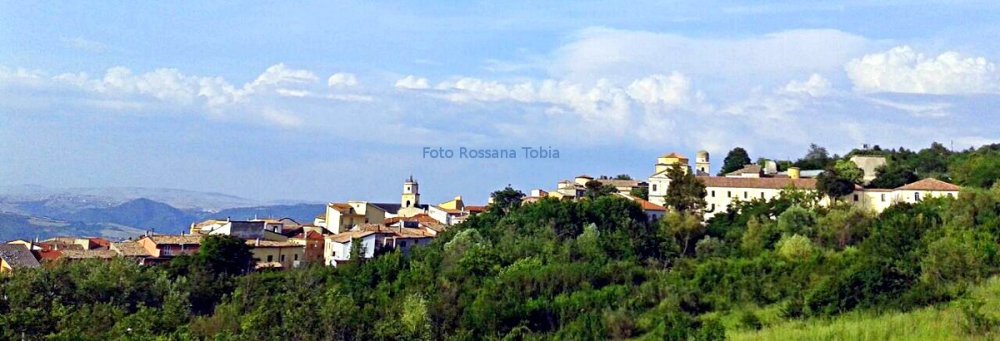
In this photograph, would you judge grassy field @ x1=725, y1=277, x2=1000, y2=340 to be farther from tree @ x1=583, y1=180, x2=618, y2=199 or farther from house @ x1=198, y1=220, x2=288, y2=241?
house @ x1=198, y1=220, x2=288, y2=241

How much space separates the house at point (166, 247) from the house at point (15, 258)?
4471 millimetres

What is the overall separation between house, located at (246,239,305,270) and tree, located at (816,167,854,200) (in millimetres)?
24239

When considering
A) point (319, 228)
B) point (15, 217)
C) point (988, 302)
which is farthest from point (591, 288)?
point (15, 217)

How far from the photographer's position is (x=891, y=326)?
20.9 meters

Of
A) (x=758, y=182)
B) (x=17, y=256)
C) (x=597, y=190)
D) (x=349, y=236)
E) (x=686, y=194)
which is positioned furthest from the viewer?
(x=597, y=190)

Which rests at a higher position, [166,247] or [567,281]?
[166,247]

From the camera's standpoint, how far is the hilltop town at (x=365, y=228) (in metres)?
42.2

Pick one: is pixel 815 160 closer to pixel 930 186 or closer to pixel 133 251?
pixel 930 186

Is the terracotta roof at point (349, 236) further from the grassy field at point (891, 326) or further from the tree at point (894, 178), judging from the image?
the tree at point (894, 178)

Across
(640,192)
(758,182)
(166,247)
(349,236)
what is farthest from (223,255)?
(758,182)

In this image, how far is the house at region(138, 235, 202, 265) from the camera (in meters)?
41.6

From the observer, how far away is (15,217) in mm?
142250

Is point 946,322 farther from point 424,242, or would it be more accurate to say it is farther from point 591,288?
point 424,242

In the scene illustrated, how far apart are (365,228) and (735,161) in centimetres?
2709
